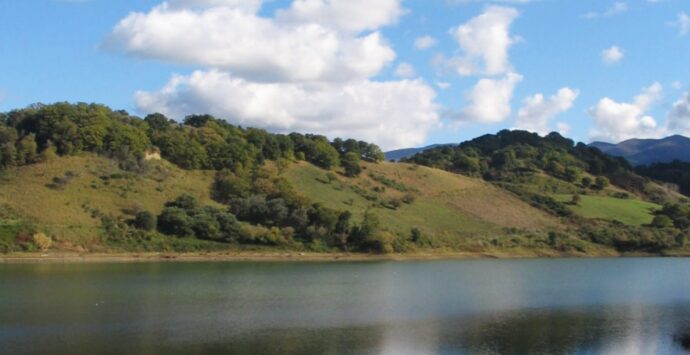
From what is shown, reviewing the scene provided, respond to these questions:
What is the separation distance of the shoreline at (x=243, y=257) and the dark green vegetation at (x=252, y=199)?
1.35m

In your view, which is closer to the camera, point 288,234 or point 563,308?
point 563,308

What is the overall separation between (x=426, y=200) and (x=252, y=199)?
131 ft

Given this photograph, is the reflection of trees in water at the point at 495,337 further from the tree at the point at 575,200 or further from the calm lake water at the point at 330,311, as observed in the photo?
the tree at the point at 575,200

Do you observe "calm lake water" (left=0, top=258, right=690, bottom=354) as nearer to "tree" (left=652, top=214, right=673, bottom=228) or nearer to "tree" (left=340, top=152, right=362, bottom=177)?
"tree" (left=652, top=214, right=673, bottom=228)

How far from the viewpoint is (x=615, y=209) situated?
Answer: 14650 centimetres

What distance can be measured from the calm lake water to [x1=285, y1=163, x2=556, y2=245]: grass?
4161 cm

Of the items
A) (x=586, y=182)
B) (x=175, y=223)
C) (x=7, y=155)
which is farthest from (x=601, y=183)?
(x=7, y=155)

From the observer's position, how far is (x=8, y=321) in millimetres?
41812

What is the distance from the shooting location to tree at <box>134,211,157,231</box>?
98062mm

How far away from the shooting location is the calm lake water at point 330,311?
37.5 m

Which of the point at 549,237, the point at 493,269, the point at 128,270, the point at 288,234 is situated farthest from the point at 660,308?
the point at 549,237

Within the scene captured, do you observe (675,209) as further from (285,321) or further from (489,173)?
(285,321)

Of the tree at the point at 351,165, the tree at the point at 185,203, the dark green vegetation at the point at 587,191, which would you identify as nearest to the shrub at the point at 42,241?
the tree at the point at 185,203

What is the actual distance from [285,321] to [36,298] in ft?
A: 62.6
